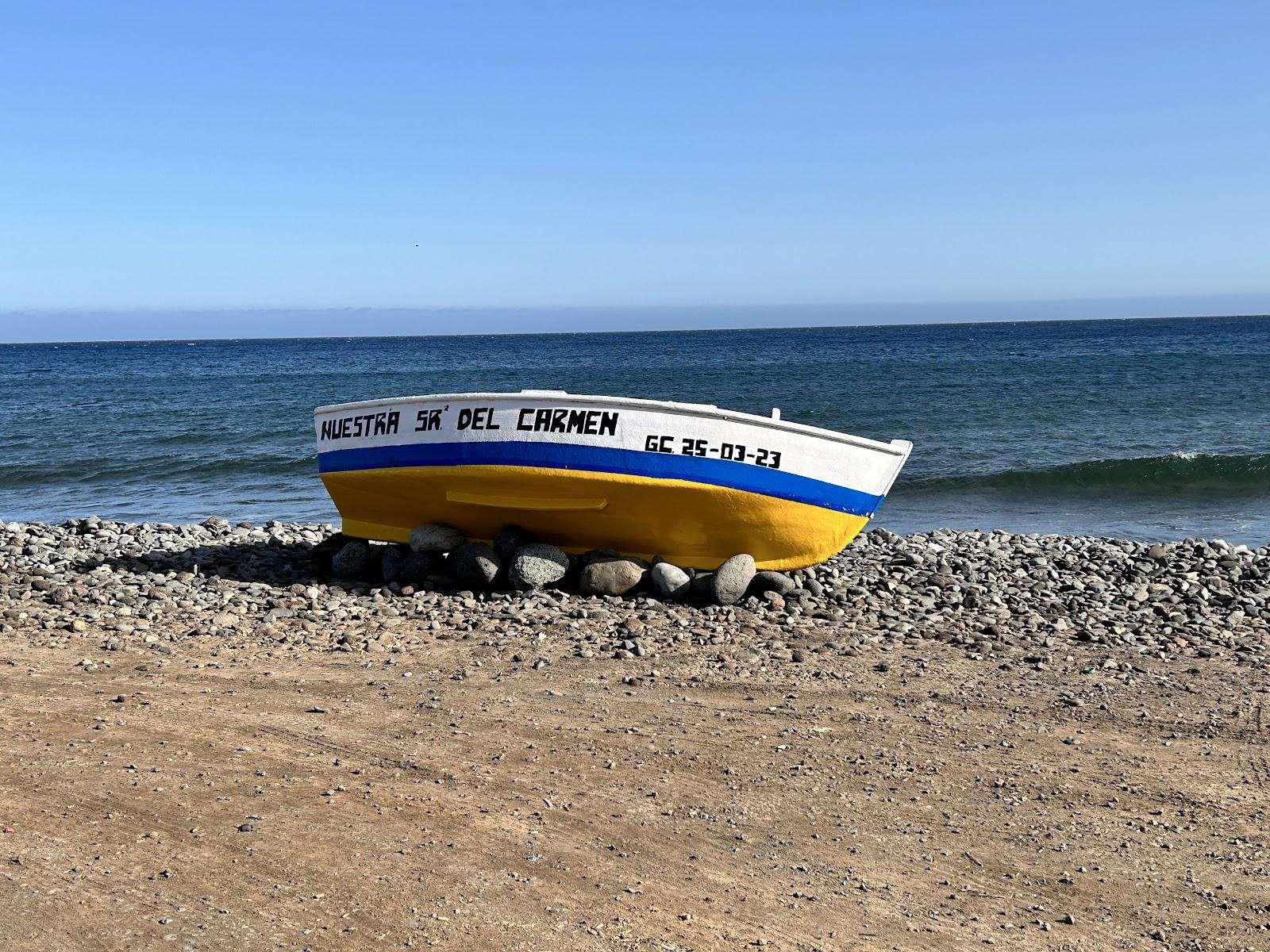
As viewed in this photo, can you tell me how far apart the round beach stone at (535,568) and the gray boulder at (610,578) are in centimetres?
23

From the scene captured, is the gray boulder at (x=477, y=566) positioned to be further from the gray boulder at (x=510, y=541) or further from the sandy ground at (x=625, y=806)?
the sandy ground at (x=625, y=806)

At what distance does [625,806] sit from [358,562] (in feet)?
18.3

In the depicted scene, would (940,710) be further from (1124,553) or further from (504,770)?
(1124,553)

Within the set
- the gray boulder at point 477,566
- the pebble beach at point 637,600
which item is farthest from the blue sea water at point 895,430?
the gray boulder at point 477,566

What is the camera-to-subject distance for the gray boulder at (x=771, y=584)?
9.27 meters

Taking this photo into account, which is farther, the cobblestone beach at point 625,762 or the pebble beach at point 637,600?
the pebble beach at point 637,600

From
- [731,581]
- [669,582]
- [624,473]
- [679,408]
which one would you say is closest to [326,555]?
[624,473]

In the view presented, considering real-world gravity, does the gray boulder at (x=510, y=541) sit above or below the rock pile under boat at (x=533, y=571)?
above

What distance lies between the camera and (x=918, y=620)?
28.0 ft

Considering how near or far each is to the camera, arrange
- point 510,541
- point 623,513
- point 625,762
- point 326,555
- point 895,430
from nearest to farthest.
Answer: point 625,762
point 623,513
point 510,541
point 326,555
point 895,430

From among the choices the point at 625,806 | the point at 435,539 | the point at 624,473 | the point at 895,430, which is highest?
the point at 624,473

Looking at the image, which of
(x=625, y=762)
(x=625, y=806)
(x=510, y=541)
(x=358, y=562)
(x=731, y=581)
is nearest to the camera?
(x=625, y=806)

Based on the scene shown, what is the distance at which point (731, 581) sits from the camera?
354 inches

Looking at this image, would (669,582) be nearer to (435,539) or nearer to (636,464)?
(636,464)
